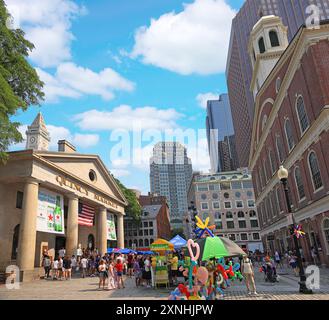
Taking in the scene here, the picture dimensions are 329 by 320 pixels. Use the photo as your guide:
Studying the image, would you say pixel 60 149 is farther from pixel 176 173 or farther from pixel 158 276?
pixel 176 173

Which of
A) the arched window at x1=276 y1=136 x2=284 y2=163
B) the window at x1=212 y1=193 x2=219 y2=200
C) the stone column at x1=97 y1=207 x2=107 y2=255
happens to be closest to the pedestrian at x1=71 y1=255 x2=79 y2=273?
the stone column at x1=97 y1=207 x2=107 y2=255

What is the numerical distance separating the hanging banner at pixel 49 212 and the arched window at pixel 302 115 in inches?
854

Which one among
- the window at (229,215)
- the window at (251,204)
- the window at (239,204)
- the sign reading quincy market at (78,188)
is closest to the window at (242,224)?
the window at (229,215)

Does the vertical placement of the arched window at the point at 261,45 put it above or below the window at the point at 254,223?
above

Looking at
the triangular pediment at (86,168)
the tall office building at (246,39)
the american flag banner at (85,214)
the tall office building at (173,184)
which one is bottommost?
the american flag banner at (85,214)

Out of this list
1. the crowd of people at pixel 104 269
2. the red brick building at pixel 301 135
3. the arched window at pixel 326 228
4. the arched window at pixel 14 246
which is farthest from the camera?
the arched window at pixel 14 246

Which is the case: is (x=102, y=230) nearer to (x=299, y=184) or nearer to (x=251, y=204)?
(x=299, y=184)

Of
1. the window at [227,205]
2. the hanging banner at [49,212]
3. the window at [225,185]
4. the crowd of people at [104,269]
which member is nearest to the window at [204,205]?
the window at [227,205]

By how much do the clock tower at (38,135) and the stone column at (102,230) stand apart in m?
15.5

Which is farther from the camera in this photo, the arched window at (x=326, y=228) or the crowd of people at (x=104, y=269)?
the arched window at (x=326, y=228)

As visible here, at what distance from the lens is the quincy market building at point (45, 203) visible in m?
19.9

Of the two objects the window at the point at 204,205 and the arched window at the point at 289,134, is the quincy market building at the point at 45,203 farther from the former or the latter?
the window at the point at 204,205

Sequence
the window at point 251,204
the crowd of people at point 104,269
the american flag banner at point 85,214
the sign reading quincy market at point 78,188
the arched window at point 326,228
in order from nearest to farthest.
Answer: the crowd of people at point 104,269 → the arched window at point 326,228 → the sign reading quincy market at point 78,188 → the american flag banner at point 85,214 → the window at point 251,204

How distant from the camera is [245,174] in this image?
284ft
